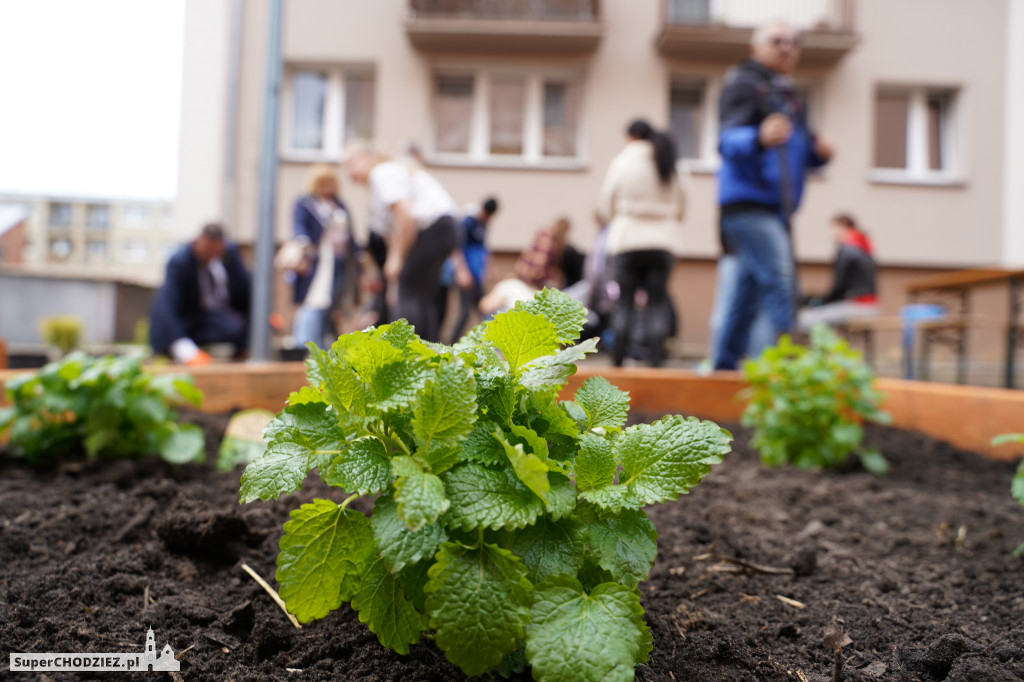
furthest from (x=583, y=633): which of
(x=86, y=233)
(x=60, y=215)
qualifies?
(x=86, y=233)

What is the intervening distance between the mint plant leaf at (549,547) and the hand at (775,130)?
3343 millimetres

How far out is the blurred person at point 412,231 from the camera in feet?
12.1

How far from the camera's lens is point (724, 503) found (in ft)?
6.59

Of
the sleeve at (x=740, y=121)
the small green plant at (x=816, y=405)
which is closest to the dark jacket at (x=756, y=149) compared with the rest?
the sleeve at (x=740, y=121)

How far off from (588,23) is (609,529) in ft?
36.6

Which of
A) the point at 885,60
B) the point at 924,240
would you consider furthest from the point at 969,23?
the point at 924,240

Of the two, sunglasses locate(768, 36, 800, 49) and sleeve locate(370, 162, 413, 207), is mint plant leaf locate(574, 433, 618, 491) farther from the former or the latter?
sunglasses locate(768, 36, 800, 49)

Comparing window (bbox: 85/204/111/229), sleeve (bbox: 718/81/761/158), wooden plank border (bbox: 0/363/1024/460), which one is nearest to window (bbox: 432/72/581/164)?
window (bbox: 85/204/111/229)

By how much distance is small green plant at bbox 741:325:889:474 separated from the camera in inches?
101

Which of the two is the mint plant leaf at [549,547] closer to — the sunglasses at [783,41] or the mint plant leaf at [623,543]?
the mint plant leaf at [623,543]

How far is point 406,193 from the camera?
12.1 feet

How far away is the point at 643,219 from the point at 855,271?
3877 mm

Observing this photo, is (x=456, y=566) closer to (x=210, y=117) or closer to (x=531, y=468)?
(x=531, y=468)

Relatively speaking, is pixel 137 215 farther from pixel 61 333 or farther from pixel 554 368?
pixel 554 368
